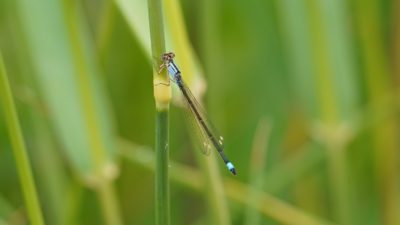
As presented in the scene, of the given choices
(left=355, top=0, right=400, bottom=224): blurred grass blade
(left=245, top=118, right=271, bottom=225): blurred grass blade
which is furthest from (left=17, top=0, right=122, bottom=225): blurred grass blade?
(left=355, top=0, right=400, bottom=224): blurred grass blade

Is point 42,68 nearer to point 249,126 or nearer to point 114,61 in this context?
point 114,61

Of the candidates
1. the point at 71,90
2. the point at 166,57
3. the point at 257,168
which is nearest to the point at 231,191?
the point at 257,168

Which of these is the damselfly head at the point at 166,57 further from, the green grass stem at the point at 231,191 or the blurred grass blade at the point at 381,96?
the blurred grass blade at the point at 381,96

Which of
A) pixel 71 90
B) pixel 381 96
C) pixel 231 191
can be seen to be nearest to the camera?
pixel 71 90

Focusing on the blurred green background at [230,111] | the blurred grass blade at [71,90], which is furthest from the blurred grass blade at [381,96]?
the blurred grass blade at [71,90]

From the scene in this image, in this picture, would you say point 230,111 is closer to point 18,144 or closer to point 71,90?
point 71,90

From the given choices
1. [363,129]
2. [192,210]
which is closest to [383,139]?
[363,129]

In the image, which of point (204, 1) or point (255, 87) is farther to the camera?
point (255, 87)
